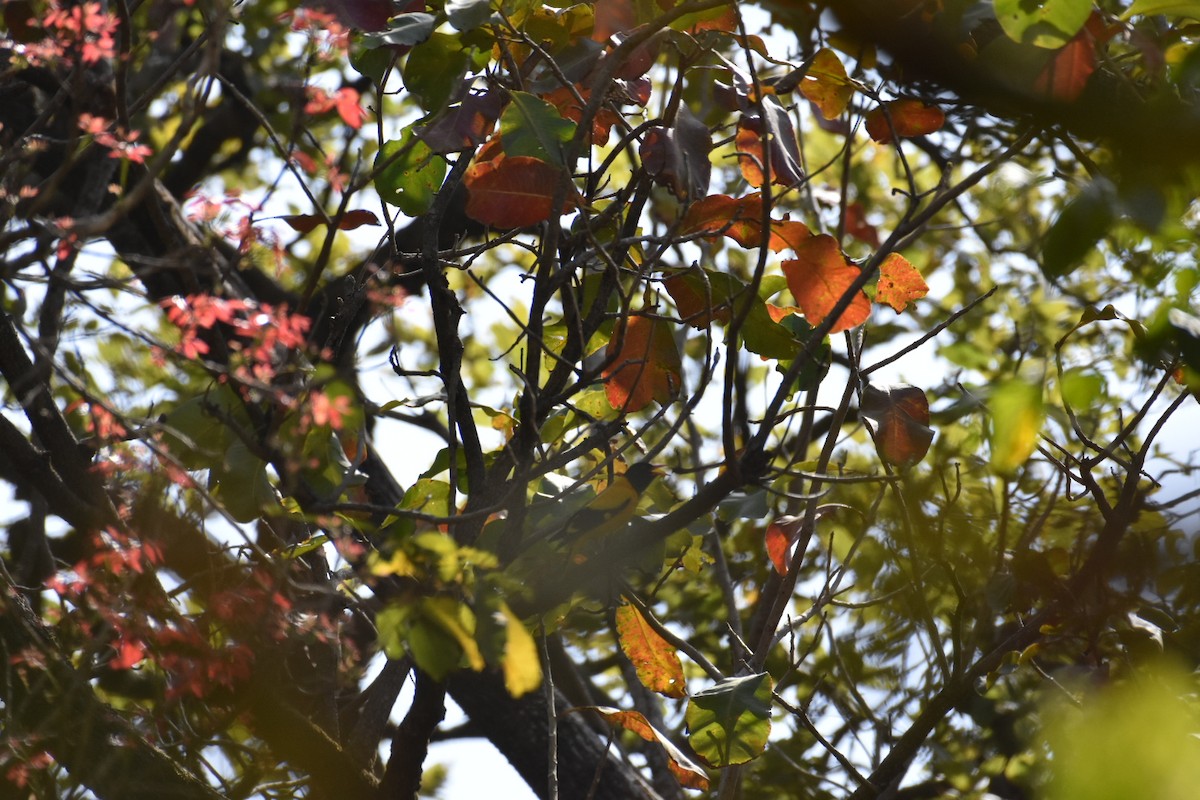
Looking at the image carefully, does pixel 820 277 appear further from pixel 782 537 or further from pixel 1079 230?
pixel 1079 230

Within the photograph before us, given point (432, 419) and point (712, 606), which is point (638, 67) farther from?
point (712, 606)

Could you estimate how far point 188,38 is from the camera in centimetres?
467

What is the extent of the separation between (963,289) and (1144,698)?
173 inches

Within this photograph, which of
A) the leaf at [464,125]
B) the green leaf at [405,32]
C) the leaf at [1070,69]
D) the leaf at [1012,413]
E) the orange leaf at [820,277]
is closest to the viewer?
the leaf at [1012,413]

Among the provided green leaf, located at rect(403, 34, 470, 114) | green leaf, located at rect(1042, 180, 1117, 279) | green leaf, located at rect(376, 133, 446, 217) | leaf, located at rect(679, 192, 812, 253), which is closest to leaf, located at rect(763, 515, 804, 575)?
leaf, located at rect(679, 192, 812, 253)

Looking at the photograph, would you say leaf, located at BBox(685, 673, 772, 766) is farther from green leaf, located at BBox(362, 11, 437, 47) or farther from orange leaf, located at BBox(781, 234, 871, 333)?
green leaf, located at BBox(362, 11, 437, 47)

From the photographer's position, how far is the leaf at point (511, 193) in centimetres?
160

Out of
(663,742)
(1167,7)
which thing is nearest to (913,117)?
(1167,7)

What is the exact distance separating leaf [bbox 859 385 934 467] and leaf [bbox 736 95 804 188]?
0.39 meters

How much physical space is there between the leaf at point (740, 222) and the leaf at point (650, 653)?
74cm

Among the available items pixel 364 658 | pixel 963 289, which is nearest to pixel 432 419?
pixel 364 658

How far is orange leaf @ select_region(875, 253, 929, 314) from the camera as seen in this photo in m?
1.75

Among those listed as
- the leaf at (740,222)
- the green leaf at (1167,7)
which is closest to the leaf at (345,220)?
the leaf at (740,222)

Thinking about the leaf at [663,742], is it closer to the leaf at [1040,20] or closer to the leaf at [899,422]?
the leaf at [899,422]
